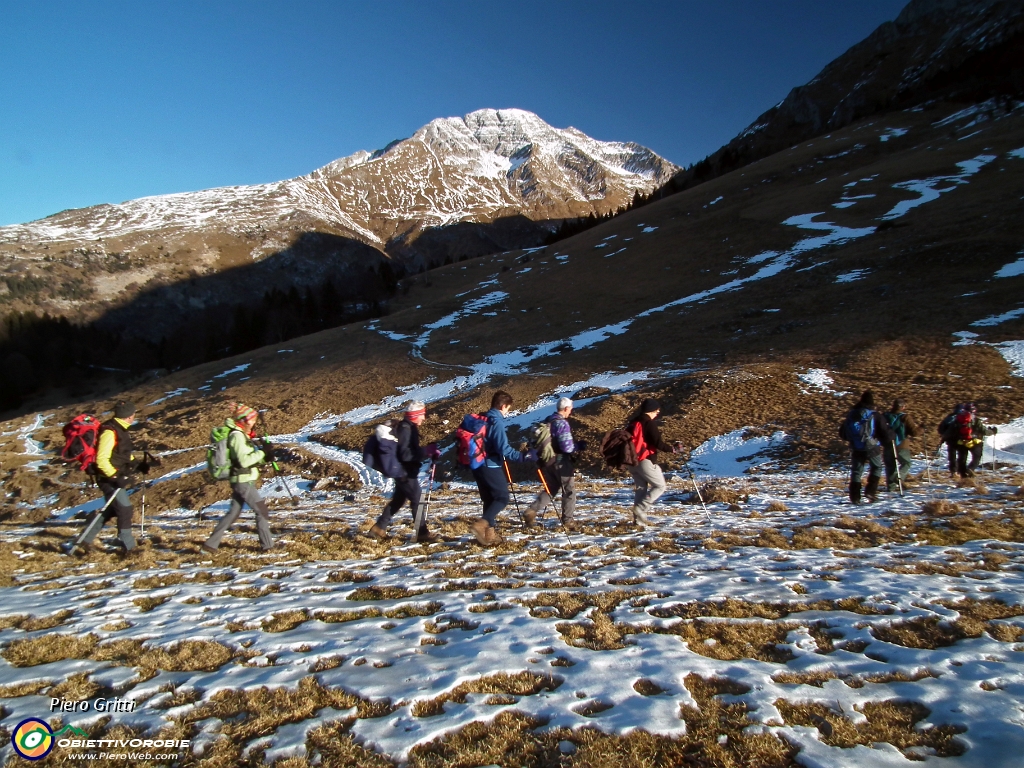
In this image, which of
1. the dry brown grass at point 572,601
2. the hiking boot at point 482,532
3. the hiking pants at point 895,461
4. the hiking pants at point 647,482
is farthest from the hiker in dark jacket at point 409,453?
the hiking pants at point 895,461

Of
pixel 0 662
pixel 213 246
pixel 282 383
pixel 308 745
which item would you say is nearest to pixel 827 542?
pixel 308 745

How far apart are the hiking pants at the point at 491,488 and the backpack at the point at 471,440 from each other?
243 mm

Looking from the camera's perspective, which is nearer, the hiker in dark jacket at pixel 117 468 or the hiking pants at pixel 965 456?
the hiker in dark jacket at pixel 117 468

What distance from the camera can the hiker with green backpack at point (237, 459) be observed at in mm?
9727

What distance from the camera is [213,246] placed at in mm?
177125

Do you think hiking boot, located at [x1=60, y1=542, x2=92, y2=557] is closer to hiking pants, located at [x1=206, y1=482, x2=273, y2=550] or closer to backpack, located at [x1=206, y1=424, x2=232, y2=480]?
hiking pants, located at [x1=206, y1=482, x2=273, y2=550]

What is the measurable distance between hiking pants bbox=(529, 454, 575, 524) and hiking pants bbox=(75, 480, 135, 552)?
26.8 ft

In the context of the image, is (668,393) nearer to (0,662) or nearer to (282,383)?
(0,662)

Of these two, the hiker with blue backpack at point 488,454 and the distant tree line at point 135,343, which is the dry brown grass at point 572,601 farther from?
the distant tree line at point 135,343

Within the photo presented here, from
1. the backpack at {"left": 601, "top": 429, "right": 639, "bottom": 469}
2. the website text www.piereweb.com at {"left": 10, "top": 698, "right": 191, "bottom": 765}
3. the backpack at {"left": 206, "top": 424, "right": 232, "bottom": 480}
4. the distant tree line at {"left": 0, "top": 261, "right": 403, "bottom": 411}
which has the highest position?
the distant tree line at {"left": 0, "top": 261, "right": 403, "bottom": 411}

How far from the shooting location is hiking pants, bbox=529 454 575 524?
38.4ft

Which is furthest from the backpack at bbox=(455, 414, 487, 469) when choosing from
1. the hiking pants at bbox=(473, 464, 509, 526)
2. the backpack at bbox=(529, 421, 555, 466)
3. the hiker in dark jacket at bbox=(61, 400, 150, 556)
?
the hiker in dark jacket at bbox=(61, 400, 150, 556)

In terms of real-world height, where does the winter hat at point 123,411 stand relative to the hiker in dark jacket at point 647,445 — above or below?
above

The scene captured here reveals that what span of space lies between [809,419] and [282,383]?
38735 millimetres
